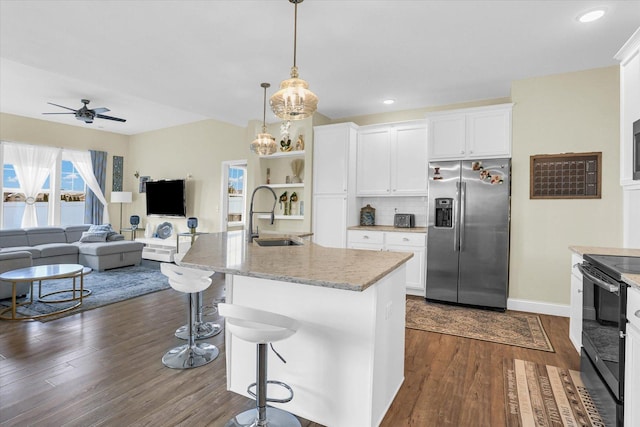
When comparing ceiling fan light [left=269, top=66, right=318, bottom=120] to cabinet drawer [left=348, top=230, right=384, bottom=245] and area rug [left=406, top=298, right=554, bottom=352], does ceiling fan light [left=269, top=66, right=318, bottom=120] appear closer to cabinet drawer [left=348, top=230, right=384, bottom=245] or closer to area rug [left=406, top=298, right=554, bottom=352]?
area rug [left=406, top=298, right=554, bottom=352]

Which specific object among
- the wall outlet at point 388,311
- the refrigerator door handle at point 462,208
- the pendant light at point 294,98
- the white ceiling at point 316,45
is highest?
the white ceiling at point 316,45

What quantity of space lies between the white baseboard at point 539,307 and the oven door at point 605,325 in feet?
5.82

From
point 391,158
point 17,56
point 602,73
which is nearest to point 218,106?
point 17,56

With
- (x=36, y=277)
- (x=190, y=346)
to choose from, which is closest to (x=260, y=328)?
(x=190, y=346)

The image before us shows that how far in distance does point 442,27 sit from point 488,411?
2.95m

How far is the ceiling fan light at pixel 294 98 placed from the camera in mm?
2319

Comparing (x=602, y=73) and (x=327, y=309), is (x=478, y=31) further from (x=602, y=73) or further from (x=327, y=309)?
(x=327, y=309)

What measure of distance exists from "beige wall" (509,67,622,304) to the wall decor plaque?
0.06 meters

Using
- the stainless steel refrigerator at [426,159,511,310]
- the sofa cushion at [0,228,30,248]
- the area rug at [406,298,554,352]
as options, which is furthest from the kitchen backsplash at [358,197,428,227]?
the sofa cushion at [0,228,30,248]

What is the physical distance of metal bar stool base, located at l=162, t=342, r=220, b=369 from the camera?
102 inches

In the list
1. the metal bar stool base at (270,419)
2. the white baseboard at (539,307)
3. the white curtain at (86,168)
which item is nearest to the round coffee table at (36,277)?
the metal bar stool base at (270,419)

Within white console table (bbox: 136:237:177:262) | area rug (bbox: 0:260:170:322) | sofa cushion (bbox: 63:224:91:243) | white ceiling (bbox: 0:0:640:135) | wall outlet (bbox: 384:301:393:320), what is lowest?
area rug (bbox: 0:260:170:322)

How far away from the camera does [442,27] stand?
9.34ft

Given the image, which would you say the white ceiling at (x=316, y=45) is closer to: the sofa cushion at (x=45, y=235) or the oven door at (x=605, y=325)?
the oven door at (x=605, y=325)
